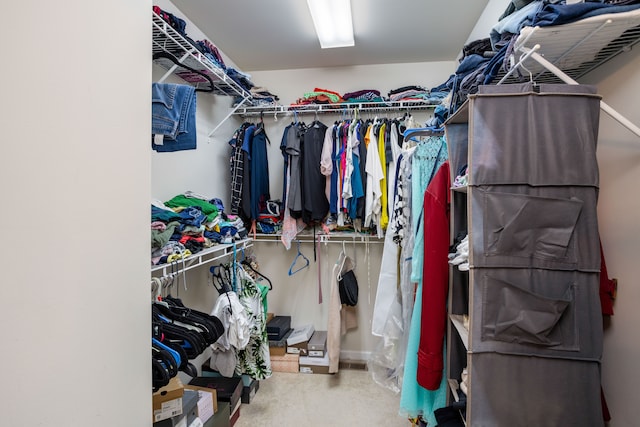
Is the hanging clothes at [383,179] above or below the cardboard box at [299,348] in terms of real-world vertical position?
above

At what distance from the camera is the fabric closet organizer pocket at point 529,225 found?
0.93m

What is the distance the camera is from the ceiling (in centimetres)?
202

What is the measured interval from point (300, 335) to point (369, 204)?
1322mm

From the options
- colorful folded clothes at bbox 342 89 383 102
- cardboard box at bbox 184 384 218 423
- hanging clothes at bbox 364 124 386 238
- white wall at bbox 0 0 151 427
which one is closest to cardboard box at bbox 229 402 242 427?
cardboard box at bbox 184 384 218 423

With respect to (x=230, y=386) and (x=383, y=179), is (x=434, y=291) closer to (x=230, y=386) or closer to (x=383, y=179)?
(x=383, y=179)

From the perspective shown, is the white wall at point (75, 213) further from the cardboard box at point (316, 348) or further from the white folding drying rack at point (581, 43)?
the cardboard box at point (316, 348)

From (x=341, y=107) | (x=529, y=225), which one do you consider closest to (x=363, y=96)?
(x=341, y=107)

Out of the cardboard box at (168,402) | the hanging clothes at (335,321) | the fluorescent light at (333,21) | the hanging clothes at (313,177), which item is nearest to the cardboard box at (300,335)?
the hanging clothes at (335,321)

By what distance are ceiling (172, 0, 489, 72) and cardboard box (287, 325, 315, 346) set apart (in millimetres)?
2487

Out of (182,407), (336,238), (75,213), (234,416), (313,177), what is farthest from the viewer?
(336,238)

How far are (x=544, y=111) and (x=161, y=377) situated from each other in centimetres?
156

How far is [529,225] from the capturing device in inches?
37.2

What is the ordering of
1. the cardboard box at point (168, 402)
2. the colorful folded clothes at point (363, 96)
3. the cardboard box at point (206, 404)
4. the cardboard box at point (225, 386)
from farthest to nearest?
the colorful folded clothes at point (363, 96) < the cardboard box at point (225, 386) < the cardboard box at point (206, 404) < the cardboard box at point (168, 402)

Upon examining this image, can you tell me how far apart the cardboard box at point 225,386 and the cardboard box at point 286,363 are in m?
0.49
